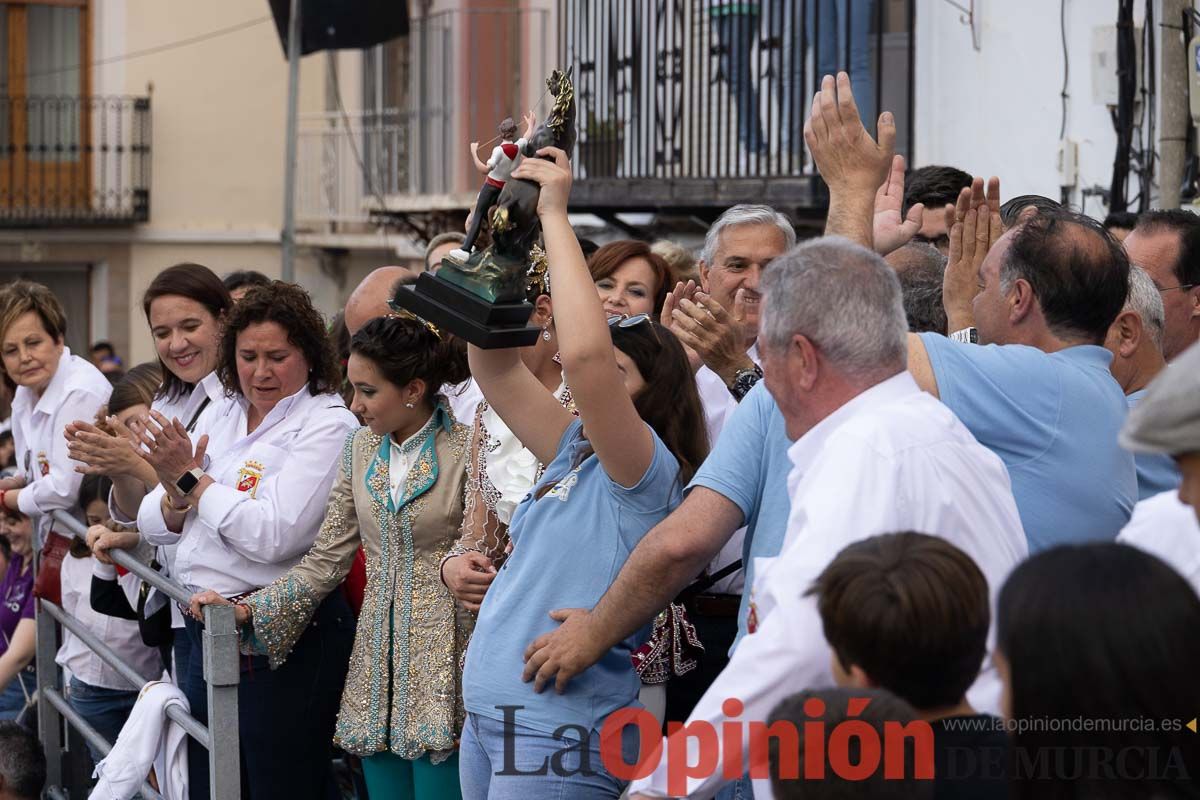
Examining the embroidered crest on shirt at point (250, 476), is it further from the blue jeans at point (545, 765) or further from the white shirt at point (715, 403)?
the blue jeans at point (545, 765)

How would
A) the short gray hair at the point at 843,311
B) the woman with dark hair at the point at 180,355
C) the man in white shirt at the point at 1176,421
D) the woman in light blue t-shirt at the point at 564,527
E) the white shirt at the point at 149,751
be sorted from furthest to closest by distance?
the woman with dark hair at the point at 180,355 → the white shirt at the point at 149,751 → the woman in light blue t-shirt at the point at 564,527 → the short gray hair at the point at 843,311 → the man in white shirt at the point at 1176,421

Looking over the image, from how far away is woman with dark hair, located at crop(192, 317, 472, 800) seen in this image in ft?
13.1

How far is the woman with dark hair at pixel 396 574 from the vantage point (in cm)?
398

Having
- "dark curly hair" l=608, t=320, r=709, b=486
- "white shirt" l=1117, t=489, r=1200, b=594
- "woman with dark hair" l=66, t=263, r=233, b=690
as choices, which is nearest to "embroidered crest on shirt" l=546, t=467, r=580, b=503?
"dark curly hair" l=608, t=320, r=709, b=486

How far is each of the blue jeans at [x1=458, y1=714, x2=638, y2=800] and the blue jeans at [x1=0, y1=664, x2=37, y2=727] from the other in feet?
12.8

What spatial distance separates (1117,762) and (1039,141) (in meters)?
5.48

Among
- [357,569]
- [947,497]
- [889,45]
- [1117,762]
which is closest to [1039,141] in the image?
[889,45]

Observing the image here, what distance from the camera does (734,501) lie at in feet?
9.68

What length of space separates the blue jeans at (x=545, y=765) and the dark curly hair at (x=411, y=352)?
1.17 metres

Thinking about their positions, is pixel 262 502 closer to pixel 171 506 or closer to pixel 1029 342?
pixel 171 506

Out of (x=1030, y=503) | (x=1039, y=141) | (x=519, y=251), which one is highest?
(x=1039, y=141)

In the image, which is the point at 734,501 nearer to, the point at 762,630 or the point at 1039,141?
the point at 762,630

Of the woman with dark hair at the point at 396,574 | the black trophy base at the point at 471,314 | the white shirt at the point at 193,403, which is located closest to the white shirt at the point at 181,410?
the white shirt at the point at 193,403

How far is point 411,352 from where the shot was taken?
13.7ft
